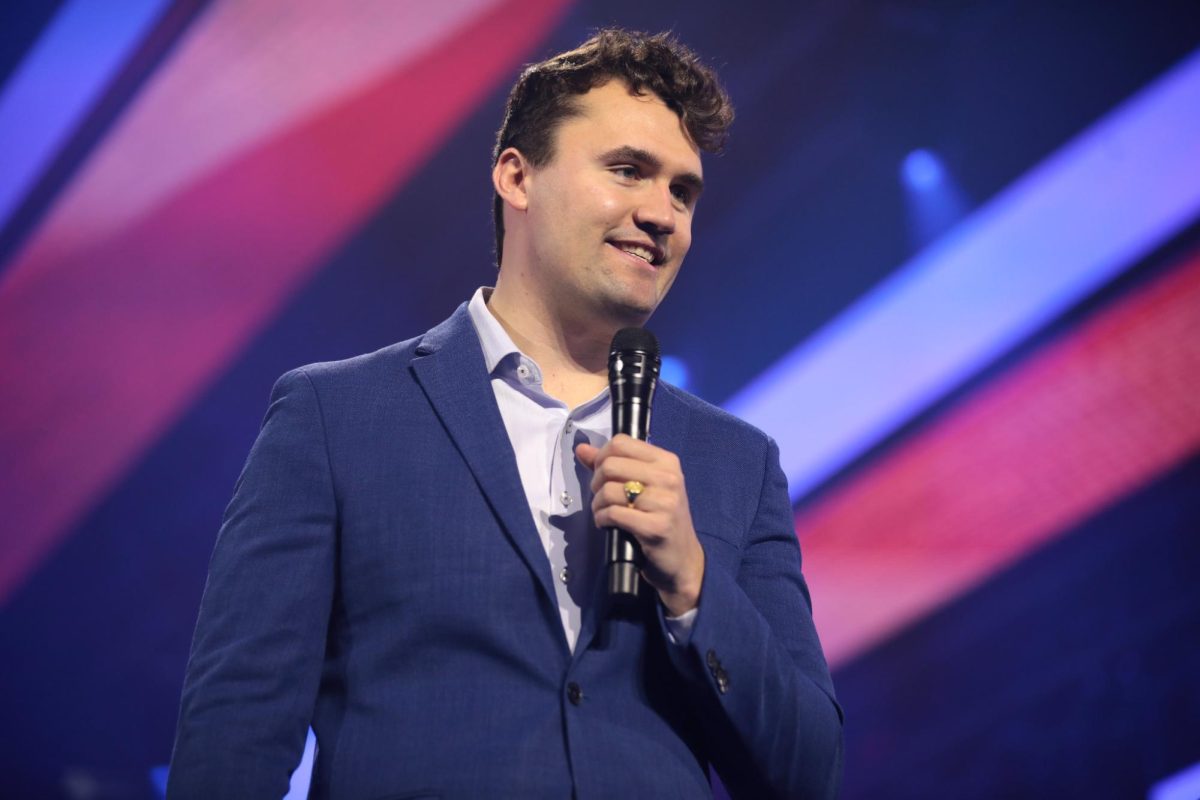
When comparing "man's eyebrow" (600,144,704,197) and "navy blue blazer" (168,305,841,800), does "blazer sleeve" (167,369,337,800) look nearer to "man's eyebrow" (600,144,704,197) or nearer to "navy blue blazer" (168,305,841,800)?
"navy blue blazer" (168,305,841,800)

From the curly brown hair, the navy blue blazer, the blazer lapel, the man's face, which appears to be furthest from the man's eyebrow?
the navy blue blazer

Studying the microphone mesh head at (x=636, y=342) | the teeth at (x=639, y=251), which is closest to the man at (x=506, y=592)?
the teeth at (x=639, y=251)

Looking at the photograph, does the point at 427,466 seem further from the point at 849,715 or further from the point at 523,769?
the point at 849,715

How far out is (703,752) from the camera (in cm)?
159

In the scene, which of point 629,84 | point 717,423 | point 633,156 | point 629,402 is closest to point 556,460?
point 629,402

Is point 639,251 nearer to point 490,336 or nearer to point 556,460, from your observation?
point 490,336

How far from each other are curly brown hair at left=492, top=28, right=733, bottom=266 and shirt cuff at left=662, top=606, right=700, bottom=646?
926mm

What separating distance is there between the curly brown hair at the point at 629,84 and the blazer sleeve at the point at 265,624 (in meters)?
0.71

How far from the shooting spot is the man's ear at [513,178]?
6.75 feet

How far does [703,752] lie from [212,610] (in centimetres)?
71

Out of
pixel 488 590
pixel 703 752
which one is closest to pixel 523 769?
pixel 488 590

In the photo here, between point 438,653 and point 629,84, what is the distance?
3.59ft

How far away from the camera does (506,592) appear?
1.48m

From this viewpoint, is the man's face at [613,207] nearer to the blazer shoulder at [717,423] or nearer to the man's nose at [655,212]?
the man's nose at [655,212]
